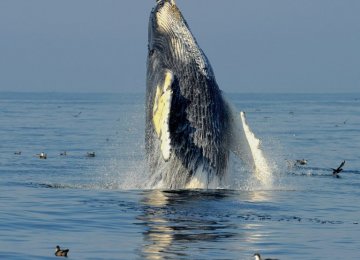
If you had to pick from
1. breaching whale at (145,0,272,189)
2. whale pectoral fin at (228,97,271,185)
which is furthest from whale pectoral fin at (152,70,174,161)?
whale pectoral fin at (228,97,271,185)

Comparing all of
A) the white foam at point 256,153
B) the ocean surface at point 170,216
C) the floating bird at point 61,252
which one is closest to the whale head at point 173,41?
the white foam at point 256,153

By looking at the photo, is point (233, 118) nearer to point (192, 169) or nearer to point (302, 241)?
point (192, 169)

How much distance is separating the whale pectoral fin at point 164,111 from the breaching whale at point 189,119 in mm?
775

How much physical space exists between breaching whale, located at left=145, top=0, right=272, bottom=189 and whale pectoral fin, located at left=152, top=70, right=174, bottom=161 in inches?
30.5

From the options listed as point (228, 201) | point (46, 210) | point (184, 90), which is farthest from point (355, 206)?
point (46, 210)

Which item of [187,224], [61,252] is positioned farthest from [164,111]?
[61,252]

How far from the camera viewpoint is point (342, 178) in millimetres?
25328

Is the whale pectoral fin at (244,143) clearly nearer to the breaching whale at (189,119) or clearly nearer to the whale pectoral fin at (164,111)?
the breaching whale at (189,119)

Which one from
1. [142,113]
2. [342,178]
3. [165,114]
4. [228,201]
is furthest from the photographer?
[342,178]

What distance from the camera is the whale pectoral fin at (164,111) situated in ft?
55.0

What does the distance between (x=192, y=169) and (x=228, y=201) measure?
106cm

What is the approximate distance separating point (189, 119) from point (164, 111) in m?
1.56

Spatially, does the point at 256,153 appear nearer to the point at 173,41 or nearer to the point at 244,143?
the point at 244,143

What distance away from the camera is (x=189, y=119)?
1862 centimetres
